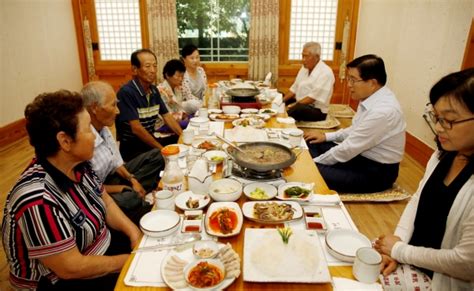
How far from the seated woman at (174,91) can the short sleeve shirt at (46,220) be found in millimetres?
1934

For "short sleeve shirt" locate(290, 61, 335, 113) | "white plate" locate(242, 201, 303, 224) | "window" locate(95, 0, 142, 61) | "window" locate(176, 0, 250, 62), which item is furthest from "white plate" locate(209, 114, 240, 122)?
"window" locate(95, 0, 142, 61)

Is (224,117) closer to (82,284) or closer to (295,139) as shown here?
(295,139)

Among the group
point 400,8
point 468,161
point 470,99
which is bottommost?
point 468,161

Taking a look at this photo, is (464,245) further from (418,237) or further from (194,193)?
(194,193)

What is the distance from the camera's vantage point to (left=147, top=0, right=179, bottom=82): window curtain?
5531 mm

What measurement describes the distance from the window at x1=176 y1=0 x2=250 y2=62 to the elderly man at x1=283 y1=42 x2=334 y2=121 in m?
1.80

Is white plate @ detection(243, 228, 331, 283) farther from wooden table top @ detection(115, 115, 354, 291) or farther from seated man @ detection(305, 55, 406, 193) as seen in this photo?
seated man @ detection(305, 55, 406, 193)

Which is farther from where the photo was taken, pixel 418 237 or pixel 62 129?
pixel 418 237

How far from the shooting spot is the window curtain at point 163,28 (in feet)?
18.1

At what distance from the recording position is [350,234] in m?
1.32

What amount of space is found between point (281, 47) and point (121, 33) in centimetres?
276

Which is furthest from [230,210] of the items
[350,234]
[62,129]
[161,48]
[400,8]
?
[161,48]

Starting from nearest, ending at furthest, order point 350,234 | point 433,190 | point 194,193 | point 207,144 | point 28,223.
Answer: point 28,223 → point 350,234 → point 433,190 → point 194,193 → point 207,144

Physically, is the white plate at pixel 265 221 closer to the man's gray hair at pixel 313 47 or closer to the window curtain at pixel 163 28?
the man's gray hair at pixel 313 47
